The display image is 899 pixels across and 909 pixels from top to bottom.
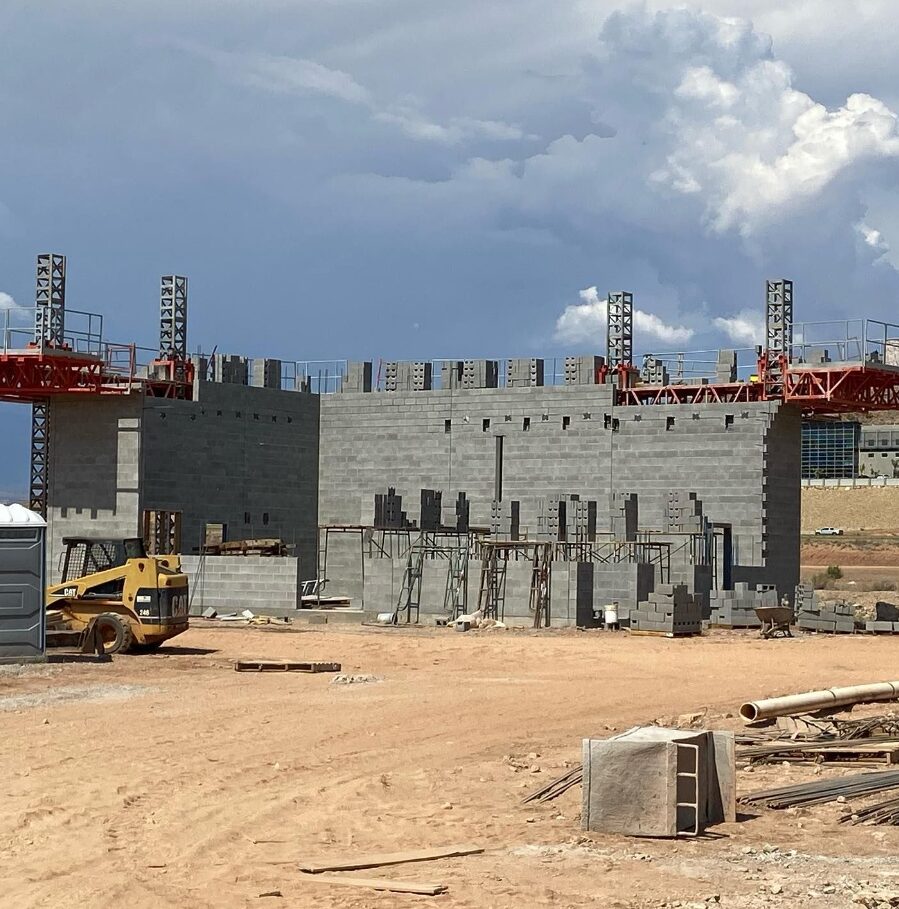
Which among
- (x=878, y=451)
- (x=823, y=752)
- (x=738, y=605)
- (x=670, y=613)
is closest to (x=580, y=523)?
(x=738, y=605)

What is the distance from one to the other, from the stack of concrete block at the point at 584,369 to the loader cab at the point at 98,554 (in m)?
21.7

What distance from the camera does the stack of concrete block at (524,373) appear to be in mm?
46531

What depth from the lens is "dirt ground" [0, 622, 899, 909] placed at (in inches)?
377

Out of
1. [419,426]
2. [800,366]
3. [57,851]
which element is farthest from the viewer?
[419,426]

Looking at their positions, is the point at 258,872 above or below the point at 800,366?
below

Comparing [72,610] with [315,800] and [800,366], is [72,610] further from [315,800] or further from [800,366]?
[800,366]

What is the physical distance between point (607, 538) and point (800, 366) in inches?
292

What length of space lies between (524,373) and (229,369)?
9779 mm

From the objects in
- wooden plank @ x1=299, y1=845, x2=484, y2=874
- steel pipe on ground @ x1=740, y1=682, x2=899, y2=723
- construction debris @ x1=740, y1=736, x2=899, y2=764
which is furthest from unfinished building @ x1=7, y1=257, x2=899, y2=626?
wooden plank @ x1=299, y1=845, x2=484, y2=874

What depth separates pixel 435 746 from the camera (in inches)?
632

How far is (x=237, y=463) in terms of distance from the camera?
4641 cm

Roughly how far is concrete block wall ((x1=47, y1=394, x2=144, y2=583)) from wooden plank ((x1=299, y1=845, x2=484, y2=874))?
3339 centimetres

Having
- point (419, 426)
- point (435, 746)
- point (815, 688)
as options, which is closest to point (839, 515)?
point (419, 426)

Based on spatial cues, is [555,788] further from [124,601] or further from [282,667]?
[124,601]
